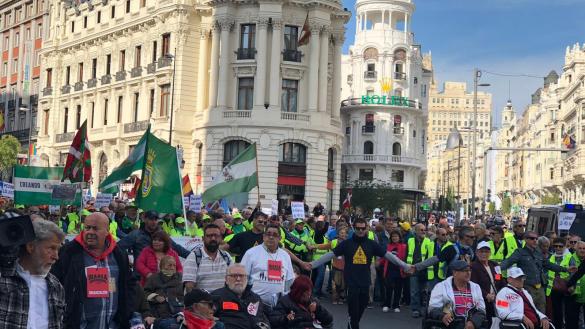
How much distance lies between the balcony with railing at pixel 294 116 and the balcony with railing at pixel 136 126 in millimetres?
10100

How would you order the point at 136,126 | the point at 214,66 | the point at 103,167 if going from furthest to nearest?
the point at 103,167 < the point at 136,126 < the point at 214,66

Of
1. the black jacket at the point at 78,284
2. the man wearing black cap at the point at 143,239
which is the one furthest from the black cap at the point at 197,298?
the man wearing black cap at the point at 143,239

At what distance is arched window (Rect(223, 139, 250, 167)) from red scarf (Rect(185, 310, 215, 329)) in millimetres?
45850

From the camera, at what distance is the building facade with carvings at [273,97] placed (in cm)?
5250

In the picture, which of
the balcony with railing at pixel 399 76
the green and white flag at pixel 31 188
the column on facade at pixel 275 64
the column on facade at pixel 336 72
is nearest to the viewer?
the green and white flag at pixel 31 188

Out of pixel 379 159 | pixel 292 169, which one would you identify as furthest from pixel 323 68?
pixel 379 159

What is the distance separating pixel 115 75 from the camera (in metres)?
62.1

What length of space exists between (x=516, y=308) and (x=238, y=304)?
3280 mm

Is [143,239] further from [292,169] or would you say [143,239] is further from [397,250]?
[292,169]

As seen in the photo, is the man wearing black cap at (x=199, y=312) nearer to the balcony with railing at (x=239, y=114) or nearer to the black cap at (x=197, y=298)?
the black cap at (x=197, y=298)

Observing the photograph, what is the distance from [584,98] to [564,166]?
48.5ft

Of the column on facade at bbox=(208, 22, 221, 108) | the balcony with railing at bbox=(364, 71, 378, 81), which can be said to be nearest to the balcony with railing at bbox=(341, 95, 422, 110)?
the balcony with railing at bbox=(364, 71, 378, 81)

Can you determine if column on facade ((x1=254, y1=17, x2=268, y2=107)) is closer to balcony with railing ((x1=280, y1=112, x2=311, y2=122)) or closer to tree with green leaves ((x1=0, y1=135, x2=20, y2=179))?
balcony with railing ((x1=280, y1=112, x2=311, y2=122))

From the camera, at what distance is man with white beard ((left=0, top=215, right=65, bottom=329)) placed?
5211 millimetres
